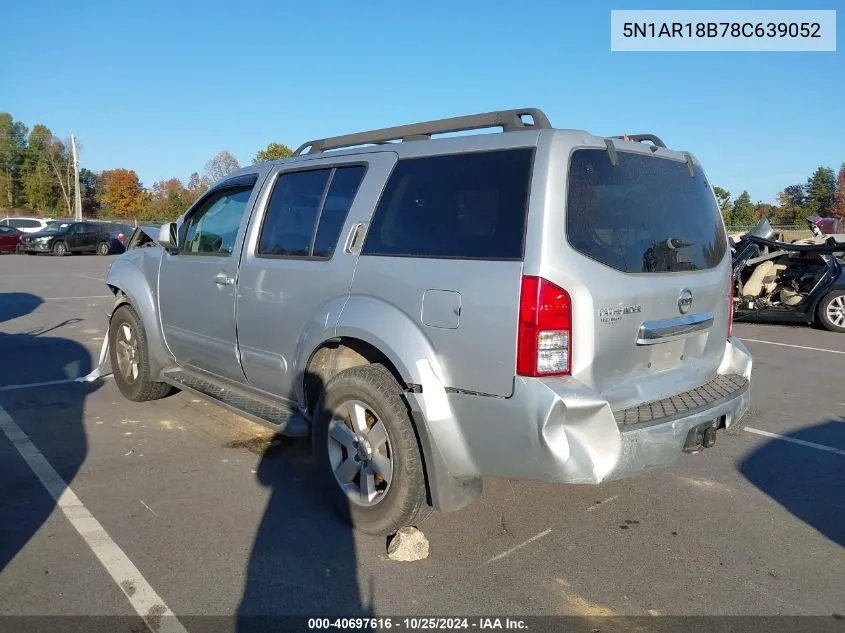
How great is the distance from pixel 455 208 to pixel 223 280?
199 cm

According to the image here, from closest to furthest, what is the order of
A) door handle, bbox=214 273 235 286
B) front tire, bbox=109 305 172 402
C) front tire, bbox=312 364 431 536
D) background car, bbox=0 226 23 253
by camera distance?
front tire, bbox=312 364 431 536, door handle, bbox=214 273 235 286, front tire, bbox=109 305 172 402, background car, bbox=0 226 23 253

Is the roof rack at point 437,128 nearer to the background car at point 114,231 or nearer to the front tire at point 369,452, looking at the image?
the front tire at point 369,452

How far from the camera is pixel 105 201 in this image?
79.7 meters

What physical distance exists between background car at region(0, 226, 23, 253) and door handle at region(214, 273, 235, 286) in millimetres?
30069

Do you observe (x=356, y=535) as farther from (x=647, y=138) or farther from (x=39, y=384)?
(x=39, y=384)

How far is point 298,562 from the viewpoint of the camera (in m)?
3.27

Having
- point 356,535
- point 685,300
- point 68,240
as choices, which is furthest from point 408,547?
point 68,240

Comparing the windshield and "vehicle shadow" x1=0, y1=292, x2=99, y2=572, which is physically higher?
the windshield

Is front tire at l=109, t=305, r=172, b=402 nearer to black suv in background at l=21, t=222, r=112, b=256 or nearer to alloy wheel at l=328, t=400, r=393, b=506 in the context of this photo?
alloy wheel at l=328, t=400, r=393, b=506

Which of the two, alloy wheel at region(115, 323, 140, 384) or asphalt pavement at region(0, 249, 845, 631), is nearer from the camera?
asphalt pavement at region(0, 249, 845, 631)

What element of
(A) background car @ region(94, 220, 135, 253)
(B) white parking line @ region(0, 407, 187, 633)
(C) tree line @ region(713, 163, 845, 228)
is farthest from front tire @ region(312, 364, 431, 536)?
(C) tree line @ region(713, 163, 845, 228)

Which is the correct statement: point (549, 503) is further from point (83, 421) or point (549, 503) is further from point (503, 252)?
→ point (83, 421)

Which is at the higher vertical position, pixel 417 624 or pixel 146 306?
pixel 146 306

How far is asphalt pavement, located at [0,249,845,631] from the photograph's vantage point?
299cm
